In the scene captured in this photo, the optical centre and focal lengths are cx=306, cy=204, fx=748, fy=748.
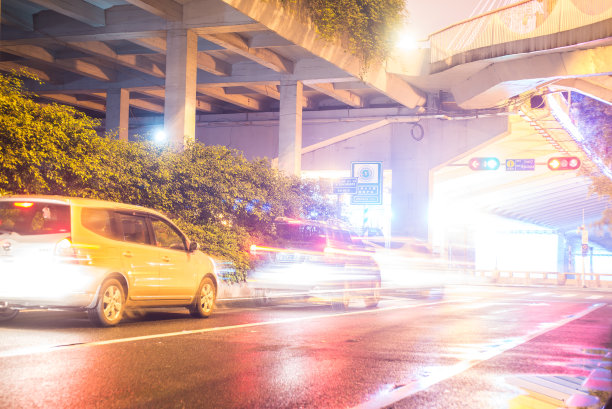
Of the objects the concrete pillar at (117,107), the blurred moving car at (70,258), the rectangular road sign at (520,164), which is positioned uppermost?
the concrete pillar at (117,107)

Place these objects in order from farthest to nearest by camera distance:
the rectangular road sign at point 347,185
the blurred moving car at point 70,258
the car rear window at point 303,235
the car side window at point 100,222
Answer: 1. the rectangular road sign at point 347,185
2. the car rear window at point 303,235
3. the car side window at point 100,222
4. the blurred moving car at point 70,258

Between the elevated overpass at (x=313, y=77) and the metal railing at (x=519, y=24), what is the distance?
51 millimetres

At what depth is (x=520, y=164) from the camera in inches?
1526

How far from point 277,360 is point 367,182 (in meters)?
28.0

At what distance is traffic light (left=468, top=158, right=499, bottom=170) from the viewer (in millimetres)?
37969

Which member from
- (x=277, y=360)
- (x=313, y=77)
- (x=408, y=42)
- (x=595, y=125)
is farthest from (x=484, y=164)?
(x=277, y=360)

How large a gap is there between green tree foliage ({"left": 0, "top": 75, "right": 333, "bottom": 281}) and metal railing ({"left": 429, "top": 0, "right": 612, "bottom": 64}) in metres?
9.36

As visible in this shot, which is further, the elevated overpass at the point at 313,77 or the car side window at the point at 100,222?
the elevated overpass at the point at 313,77

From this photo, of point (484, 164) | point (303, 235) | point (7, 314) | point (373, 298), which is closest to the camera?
point (7, 314)

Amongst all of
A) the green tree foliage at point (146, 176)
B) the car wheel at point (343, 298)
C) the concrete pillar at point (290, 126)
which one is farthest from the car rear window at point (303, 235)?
the concrete pillar at point (290, 126)

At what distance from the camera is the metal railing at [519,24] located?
22.5 m

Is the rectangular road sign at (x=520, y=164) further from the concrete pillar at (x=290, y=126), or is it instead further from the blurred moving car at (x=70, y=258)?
the blurred moving car at (x=70, y=258)

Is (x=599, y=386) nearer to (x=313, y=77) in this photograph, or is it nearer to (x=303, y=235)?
(x=303, y=235)

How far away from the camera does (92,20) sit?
2458cm
